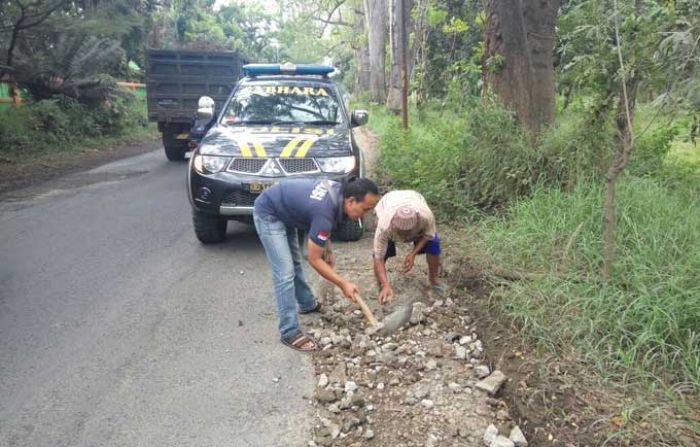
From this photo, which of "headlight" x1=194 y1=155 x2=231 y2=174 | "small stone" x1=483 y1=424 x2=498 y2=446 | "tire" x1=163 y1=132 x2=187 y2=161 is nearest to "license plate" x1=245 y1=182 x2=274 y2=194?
"headlight" x1=194 y1=155 x2=231 y2=174

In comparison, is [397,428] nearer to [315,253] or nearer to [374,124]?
[315,253]

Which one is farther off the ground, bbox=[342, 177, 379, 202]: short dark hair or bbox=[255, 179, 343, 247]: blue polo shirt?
bbox=[342, 177, 379, 202]: short dark hair

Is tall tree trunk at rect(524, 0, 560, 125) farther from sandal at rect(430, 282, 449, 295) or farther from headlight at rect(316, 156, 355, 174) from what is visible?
sandal at rect(430, 282, 449, 295)

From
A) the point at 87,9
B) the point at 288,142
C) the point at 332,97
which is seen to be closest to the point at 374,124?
the point at 87,9

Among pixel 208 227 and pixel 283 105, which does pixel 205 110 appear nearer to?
pixel 283 105

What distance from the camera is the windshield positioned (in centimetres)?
661

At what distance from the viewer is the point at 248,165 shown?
5.70 m

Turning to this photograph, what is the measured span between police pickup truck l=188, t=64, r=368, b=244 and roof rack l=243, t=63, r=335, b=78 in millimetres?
90

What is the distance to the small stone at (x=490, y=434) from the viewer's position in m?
2.96

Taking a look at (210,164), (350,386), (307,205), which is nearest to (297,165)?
(210,164)

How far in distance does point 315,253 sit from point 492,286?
1651 mm

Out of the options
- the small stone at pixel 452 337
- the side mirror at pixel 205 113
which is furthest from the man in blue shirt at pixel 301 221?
the side mirror at pixel 205 113

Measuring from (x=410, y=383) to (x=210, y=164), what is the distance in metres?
3.19

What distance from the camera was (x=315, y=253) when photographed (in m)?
3.59
